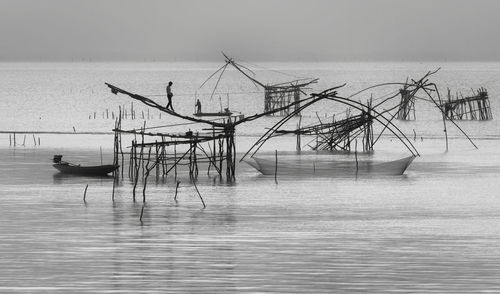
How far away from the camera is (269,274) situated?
12.0m

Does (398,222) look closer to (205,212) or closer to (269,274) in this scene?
(205,212)

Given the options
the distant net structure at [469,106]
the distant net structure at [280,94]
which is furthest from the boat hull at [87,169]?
the distant net structure at [469,106]

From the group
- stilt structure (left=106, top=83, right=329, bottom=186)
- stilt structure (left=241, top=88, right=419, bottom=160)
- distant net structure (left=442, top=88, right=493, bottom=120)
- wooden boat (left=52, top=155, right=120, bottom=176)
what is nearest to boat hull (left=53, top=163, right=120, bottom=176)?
wooden boat (left=52, top=155, right=120, bottom=176)

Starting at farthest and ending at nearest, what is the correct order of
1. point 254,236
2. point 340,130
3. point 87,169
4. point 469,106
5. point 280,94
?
1. point 280,94
2. point 469,106
3. point 340,130
4. point 87,169
5. point 254,236

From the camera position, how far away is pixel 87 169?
2242 cm

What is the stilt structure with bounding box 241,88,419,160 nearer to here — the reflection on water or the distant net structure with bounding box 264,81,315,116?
the reflection on water

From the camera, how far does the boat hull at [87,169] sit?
871 inches

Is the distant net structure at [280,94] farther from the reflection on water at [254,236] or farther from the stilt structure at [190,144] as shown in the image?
the reflection on water at [254,236]

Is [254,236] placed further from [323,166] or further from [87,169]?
[323,166]

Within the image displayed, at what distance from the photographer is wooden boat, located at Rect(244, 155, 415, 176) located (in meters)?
23.0

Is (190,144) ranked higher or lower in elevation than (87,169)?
higher

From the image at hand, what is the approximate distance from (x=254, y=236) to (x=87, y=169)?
838cm

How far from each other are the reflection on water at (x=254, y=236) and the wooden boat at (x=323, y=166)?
0.32 metres

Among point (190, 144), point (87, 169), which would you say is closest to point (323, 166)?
point (190, 144)
